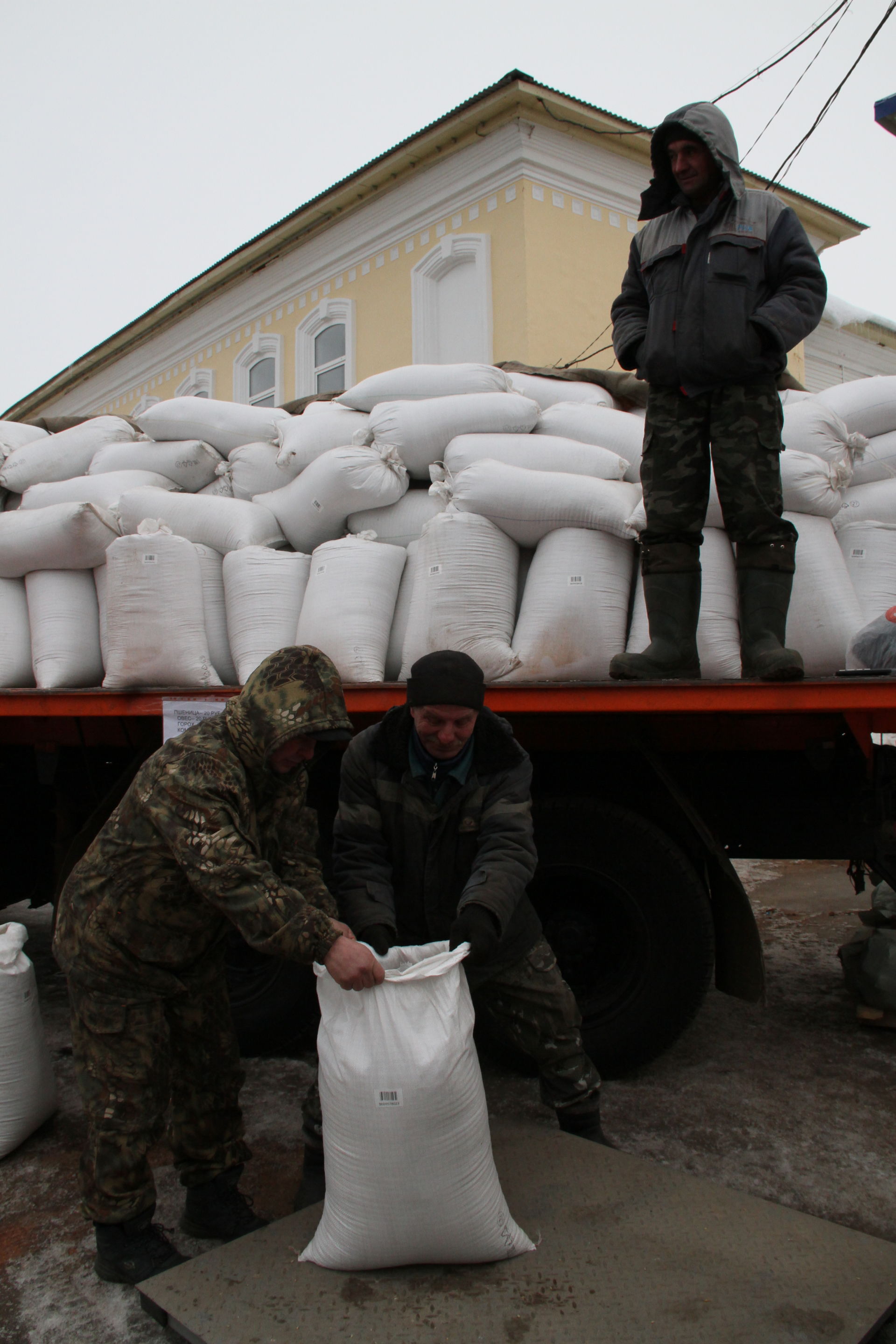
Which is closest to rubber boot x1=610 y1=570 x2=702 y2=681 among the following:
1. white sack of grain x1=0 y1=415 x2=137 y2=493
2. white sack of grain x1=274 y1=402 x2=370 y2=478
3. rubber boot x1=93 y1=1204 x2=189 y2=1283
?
white sack of grain x1=274 y1=402 x2=370 y2=478

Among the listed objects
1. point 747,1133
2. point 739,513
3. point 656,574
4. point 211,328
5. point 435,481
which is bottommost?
point 747,1133

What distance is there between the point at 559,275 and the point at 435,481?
6.90 meters

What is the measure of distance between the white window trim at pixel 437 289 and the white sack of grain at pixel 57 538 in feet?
20.9

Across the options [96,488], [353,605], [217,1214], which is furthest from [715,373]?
[217,1214]

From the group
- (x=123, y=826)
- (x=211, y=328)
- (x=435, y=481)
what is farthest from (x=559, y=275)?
(x=123, y=826)

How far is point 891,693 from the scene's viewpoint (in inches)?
89.1

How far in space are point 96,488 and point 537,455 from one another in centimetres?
183

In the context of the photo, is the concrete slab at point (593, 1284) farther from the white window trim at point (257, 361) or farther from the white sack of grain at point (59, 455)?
the white window trim at point (257, 361)

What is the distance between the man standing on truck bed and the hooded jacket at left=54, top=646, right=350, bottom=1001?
3.34 feet

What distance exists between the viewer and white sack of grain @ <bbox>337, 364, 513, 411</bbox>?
11.2ft

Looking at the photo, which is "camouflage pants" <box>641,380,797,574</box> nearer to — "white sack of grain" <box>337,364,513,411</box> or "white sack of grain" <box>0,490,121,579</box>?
"white sack of grain" <box>337,364,513,411</box>

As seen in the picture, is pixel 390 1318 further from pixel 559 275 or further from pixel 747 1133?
pixel 559 275

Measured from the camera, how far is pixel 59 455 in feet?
12.9

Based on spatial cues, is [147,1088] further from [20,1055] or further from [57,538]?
[57,538]
